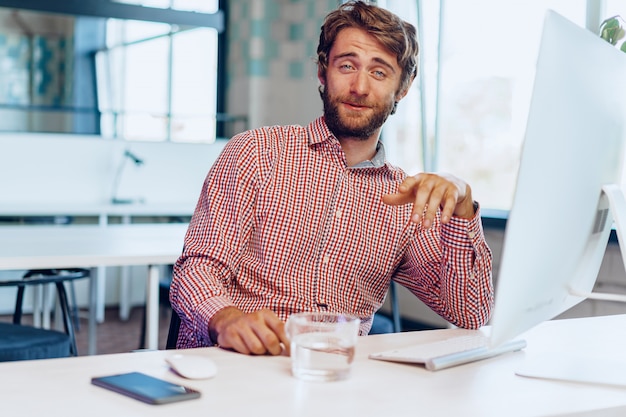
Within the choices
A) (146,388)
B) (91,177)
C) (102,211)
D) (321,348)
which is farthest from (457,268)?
(91,177)

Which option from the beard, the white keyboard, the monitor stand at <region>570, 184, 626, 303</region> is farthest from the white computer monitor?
the beard

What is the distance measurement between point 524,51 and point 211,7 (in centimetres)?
285

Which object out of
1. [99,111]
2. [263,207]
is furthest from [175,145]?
[263,207]

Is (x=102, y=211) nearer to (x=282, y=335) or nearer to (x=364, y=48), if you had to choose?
(x=364, y=48)

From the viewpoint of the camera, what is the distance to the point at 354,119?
164 centimetres

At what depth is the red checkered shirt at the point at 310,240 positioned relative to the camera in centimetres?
153

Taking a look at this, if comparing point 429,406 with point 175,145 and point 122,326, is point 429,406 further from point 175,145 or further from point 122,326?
point 175,145

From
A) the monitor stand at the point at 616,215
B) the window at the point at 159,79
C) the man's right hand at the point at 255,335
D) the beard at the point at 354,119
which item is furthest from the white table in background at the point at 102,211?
the monitor stand at the point at 616,215

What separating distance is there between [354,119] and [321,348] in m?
0.71

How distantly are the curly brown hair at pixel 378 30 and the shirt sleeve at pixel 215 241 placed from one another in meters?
0.29

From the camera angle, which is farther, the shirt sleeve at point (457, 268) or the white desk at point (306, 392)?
the shirt sleeve at point (457, 268)

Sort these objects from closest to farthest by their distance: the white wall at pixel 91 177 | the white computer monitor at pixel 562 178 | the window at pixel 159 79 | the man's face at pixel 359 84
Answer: the white computer monitor at pixel 562 178
the man's face at pixel 359 84
the white wall at pixel 91 177
the window at pixel 159 79

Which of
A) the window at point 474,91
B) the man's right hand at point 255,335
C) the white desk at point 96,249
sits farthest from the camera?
the window at point 474,91

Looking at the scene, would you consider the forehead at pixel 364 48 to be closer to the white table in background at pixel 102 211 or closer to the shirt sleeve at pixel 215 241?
the shirt sleeve at pixel 215 241
